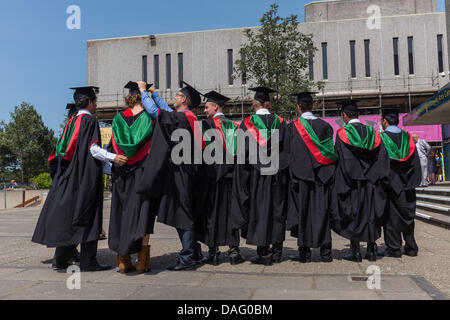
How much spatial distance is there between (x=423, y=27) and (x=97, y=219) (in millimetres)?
33834

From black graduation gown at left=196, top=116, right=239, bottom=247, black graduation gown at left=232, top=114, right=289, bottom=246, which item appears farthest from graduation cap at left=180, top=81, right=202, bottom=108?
black graduation gown at left=232, top=114, right=289, bottom=246

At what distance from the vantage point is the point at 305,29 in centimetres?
Result: 3322

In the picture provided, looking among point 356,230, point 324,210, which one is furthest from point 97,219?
point 356,230

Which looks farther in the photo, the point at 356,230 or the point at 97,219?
the point at 356,230

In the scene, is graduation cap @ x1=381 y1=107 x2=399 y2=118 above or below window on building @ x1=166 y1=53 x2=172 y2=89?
below

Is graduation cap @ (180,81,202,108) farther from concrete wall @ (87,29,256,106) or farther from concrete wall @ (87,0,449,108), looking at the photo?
concrete wall @ (87,29,256,106)

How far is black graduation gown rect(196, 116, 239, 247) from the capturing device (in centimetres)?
506

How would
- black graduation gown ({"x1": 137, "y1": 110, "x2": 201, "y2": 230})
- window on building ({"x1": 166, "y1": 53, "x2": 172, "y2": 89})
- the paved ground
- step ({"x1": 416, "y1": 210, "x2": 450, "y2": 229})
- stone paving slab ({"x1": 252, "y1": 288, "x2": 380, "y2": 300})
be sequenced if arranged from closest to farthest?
stone paving slab ({"x1": 252, "y1": 288, "x2": 380, "y2": 300}) → the paved ground → black graduation gown ({"x1": 137, "y1": 110, "x2": 201, "y2": 230}) → step ({"x1": 416, "y1": 210, "x2": 450, "y2": 229}) → window on building ({"x1": 166, "y1": 53, "x2": 172, "y2": 89})

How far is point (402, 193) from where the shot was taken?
5598 mm

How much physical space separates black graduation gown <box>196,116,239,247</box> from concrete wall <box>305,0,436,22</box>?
123 ft

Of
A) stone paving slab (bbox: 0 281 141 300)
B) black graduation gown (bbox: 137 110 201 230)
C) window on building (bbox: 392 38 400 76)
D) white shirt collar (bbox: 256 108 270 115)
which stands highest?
window on building (bbox: 392 38 400 76)

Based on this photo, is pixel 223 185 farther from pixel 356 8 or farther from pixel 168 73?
pixel 356 8

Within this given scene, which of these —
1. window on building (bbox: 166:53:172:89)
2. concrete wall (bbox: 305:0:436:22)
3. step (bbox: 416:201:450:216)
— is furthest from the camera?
concrete wall (bbox: 305:0:436:22)
